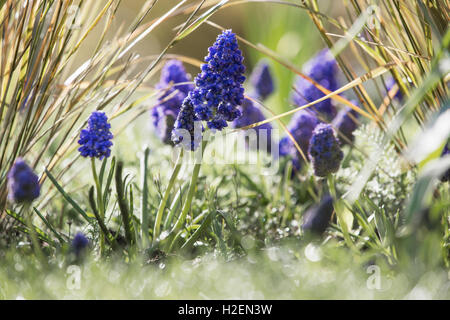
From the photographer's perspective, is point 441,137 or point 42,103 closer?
point 441,137

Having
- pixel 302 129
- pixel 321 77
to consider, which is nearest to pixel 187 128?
pixel 302 129

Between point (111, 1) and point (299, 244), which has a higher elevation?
point (111, 1)

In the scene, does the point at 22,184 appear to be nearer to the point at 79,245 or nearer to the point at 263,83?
the point at 79,245

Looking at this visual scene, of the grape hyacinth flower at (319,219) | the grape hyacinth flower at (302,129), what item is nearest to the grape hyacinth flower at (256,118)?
the grape hyacinth flower at (302,129)
